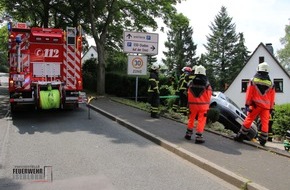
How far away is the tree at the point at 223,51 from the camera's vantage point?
67100 mm

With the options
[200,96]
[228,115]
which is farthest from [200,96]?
[228,115]

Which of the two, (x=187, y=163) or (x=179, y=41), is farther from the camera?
(x=179, y=41)

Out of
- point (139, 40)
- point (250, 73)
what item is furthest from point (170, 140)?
point (250, 73)

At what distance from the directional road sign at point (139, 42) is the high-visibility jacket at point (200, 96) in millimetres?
8399

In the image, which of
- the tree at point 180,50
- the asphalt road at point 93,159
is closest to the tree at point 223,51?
the tree at point 180,50

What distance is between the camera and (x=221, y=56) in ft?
225

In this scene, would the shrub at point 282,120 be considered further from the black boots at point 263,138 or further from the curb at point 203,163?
the curb at point 203,163

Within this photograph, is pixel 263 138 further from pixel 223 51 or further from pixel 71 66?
pixel 223 51

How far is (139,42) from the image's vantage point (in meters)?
17.0

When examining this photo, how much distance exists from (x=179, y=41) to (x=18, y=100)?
61048mm

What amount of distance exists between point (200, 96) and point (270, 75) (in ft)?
113

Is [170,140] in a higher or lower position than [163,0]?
lower

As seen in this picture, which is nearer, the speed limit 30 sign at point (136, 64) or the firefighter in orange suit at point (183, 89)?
the firefighter in orange suit at point (183, 89)

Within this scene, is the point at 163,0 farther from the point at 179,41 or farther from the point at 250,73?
the point at 179,41
